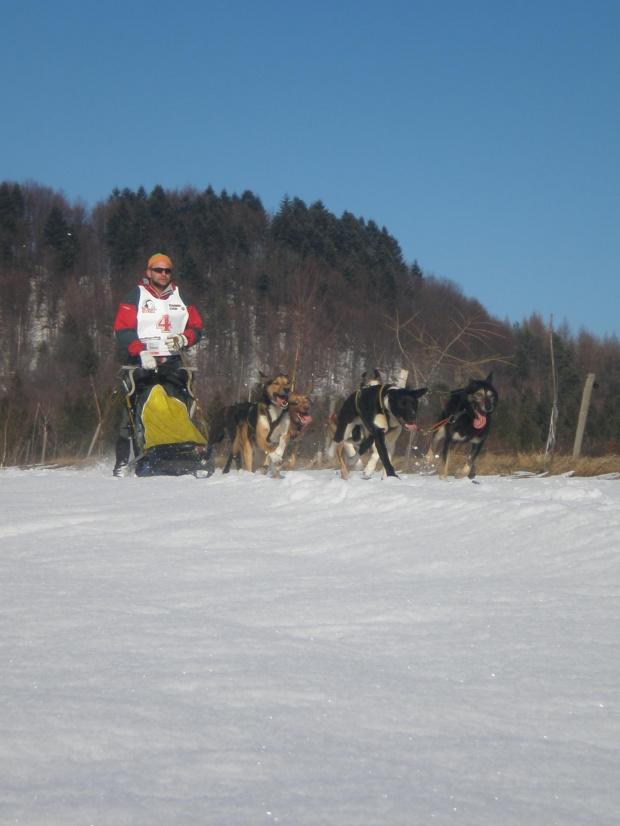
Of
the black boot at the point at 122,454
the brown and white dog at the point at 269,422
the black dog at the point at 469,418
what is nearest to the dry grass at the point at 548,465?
the black dog at the point at 469,418

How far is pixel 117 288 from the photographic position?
64.9m

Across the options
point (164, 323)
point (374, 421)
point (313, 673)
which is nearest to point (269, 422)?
point (374, 421)

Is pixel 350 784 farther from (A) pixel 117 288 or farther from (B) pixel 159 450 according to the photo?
(A) pixel 117 288

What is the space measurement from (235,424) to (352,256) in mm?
58202

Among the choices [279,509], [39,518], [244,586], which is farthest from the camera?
[279,509]

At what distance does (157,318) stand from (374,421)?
2410mm

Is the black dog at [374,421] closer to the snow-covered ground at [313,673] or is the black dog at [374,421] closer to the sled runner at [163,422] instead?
the sled runner at [163,422]

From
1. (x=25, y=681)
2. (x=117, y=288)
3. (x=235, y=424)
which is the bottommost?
(x=25, y=681)

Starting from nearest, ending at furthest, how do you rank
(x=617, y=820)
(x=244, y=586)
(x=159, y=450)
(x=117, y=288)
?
(x=617, y=820), (x=244, y=586), (x=159, y=450), (x=117, y=288)

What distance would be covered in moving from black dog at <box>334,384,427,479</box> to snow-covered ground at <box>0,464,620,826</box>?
149 inches

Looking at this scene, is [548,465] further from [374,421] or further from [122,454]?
[122,454]

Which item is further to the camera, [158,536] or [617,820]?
[158,536]

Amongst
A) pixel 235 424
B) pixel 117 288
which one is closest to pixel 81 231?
pixel 117 288

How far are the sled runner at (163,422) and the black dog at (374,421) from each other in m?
1.58
